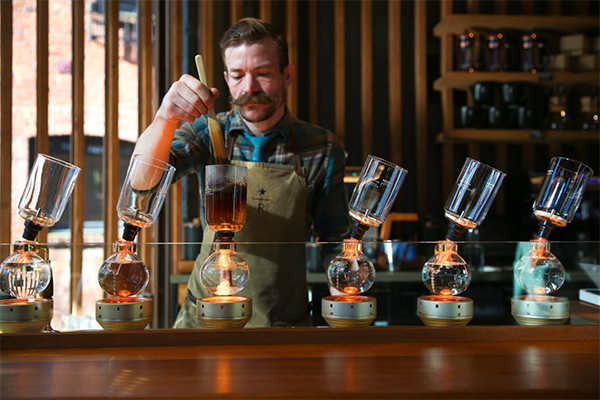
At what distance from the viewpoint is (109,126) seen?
3604 mm

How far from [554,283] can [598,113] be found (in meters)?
3.04

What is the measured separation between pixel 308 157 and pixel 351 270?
836mm

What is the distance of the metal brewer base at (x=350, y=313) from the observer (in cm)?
131

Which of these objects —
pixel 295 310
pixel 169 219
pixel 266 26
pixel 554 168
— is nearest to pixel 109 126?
pixel 169 219

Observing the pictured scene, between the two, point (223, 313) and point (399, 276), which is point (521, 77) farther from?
point (223, 313)

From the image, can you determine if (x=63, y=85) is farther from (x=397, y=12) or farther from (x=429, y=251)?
(x=429, y=251)

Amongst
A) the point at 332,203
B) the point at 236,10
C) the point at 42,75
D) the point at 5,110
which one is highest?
the point at 236,10

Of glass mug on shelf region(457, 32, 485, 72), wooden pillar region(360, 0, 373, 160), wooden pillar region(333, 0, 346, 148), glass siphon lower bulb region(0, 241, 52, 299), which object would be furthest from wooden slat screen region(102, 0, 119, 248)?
glass siphon lower bulb region(0, 241, 52, 299)

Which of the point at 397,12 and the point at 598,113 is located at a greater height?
the point at 397,12

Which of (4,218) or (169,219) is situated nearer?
(4,218)

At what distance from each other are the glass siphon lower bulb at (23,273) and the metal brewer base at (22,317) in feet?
0.08

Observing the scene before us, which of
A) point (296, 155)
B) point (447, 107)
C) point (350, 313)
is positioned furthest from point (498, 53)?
point (350, 313)

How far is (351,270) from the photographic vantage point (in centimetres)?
134

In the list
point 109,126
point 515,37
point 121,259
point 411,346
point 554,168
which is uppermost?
point 515,37
